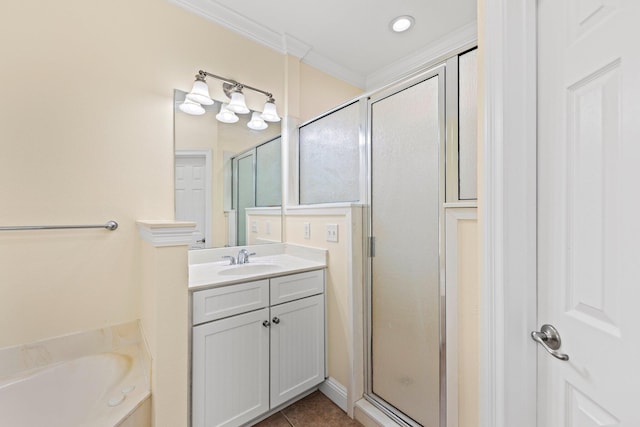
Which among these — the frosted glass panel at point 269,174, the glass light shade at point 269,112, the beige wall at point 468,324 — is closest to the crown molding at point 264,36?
the glass light shade at point 269,112

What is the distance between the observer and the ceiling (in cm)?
173

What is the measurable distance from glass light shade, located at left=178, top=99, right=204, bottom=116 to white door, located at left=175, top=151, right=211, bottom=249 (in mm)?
262

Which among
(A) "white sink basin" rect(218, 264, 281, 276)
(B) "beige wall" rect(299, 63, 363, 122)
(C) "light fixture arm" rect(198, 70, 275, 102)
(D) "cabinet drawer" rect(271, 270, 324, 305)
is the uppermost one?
(B) "beige wall" rect(299, 63, 363, 122)

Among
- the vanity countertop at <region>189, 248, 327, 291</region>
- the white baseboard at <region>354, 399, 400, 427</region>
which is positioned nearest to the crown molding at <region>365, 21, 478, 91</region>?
the vanity countertop at <region>189, 248, 327, 291</region>

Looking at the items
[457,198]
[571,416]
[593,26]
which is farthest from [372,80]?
[571,416]

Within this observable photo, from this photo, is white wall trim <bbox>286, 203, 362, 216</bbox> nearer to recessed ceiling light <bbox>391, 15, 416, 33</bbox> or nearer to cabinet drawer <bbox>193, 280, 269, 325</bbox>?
cabinet drawer <bbox>193, 280, 269, 325</bbox>

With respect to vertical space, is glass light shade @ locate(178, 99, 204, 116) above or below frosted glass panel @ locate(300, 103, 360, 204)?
above

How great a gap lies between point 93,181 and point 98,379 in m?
0.98

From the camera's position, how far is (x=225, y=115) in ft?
6.16

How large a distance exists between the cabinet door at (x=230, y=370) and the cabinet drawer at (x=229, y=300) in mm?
Result: 36

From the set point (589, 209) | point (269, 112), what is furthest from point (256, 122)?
point (589, 209)

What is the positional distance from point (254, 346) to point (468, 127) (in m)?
1.49

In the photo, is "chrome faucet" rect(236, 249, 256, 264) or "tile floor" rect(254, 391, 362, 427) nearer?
"tile floor" rect(254, 391, 362, 427)

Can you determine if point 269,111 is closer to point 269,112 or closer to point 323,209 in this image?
point 269,112
